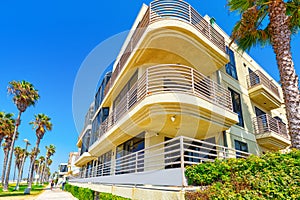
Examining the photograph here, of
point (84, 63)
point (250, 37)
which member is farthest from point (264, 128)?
point (84, 63)

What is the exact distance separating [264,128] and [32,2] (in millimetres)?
20248

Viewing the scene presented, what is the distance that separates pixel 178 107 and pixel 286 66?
188 inches

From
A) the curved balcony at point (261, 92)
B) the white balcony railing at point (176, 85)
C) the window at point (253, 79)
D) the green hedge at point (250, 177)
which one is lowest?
the green hedge at point (250, 177)

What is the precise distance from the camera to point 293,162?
3.99 meters

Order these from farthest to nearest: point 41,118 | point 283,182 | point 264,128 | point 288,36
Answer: point 41,118
point 264,128
point 288,36
point 283,182

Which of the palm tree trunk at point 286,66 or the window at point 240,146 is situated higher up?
the palm tree trunk at point 286,66

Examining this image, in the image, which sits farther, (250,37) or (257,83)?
(257,83)

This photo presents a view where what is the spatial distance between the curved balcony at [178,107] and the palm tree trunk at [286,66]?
109 inches

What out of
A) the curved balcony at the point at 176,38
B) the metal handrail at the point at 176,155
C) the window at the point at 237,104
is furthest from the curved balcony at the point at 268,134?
the curved balcony at the point at 176,38

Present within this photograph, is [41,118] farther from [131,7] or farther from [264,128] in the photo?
[264,128]

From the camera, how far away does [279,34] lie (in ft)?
27.3

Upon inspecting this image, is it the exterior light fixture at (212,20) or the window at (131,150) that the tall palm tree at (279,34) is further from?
the window at (131,150)

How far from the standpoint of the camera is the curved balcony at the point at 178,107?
7820mm

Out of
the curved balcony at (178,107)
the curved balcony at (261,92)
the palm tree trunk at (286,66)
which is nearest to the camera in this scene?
the palm tree trunk at (286,66)
